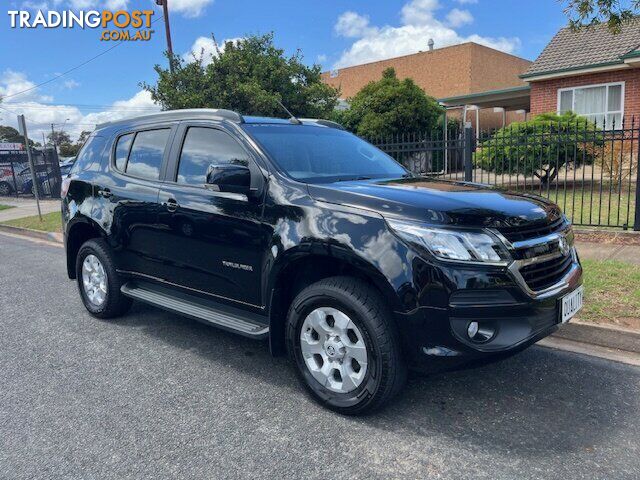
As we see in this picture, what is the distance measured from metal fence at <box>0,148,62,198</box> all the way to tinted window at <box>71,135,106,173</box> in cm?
1542

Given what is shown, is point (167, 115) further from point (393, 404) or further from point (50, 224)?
point (50, 224)

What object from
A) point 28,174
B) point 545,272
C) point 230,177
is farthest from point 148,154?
point 28,174

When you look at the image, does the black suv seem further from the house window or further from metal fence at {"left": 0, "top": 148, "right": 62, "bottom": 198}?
metal fence at {"left": 0, "top": 148, "right": 62, "bottom": 198}

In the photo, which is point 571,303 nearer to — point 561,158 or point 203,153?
point 203,153

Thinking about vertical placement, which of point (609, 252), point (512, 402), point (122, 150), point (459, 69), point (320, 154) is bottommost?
point (512, 402)

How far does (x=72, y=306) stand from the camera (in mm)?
5762

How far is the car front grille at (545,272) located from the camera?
2.92 meters

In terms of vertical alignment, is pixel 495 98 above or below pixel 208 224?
above

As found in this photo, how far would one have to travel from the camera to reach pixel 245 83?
12.5 m

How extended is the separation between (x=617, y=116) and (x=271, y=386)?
16544 mm

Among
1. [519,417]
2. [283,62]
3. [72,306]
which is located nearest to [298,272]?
[519,417]

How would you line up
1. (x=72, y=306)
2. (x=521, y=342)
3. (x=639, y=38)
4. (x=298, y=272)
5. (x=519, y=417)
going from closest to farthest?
(x=521, y=342)
(x=519, y=417)
(x=298, y=272)
(x=72, y=306)
(x=639, y=38)

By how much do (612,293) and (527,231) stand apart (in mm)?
2432

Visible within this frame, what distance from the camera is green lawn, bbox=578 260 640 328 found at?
433cm
